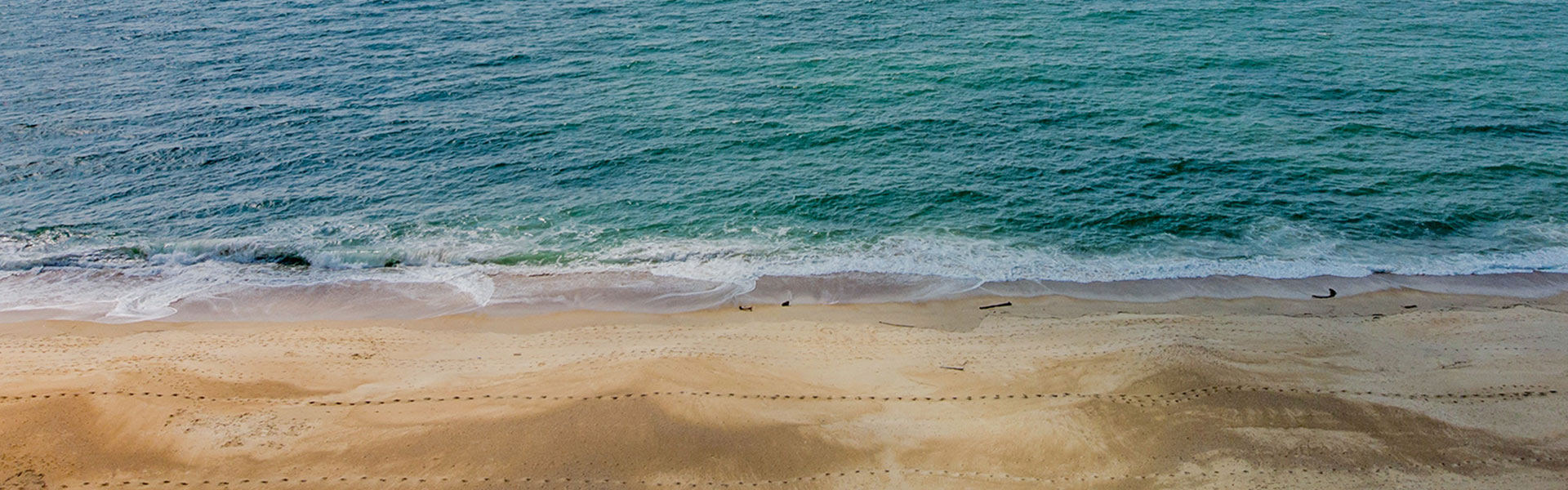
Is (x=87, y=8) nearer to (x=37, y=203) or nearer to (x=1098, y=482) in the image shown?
(x=37, y=203)

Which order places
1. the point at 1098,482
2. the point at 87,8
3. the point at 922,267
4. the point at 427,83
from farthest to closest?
1. the point at 87,8
2. the point at 427,83
3. the point at 922,267
4. the point at 1098,482

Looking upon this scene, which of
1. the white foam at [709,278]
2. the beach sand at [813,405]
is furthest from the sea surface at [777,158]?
the beach sand at [813,405]

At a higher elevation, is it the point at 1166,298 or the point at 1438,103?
the point at 1438,103

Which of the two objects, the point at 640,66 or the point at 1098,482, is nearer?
the point at 1098,482

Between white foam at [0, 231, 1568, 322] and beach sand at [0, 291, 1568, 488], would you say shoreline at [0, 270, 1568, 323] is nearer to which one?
white foam at [0, 231, 1568, 322]

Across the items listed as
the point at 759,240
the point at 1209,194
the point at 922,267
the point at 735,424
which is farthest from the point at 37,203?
the point at 1209,194

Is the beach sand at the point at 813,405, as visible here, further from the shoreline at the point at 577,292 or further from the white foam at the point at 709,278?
the white foam at the point at 709,278

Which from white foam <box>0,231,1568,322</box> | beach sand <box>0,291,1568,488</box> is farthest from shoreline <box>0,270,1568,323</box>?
beach sand <box>0,291,1568,488</box>

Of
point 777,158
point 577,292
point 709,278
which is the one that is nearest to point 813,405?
point 709,278
